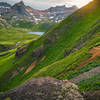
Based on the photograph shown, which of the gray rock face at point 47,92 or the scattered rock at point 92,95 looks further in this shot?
the gray rock face at point 47,92

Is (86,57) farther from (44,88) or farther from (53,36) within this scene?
(53,36)

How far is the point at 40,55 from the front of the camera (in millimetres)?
67000

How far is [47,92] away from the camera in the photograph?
1708 cm

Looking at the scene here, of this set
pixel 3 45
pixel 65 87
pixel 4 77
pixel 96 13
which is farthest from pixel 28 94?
pixel 3 45

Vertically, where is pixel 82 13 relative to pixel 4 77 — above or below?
above

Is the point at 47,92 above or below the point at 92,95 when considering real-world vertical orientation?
below

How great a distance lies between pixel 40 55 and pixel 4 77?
24.0 meters

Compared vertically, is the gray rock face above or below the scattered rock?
below

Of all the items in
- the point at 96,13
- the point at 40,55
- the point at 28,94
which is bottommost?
the point at 40,55

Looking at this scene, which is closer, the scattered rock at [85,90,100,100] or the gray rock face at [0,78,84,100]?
the scattered rock at [85,90,100,100]

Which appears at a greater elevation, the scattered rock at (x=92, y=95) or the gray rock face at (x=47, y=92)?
the scattered rock at (x=92, y=95)

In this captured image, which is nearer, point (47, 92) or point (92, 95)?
point (92, 95)

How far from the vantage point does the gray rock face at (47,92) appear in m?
16.1

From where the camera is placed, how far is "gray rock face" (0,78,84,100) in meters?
16.1
